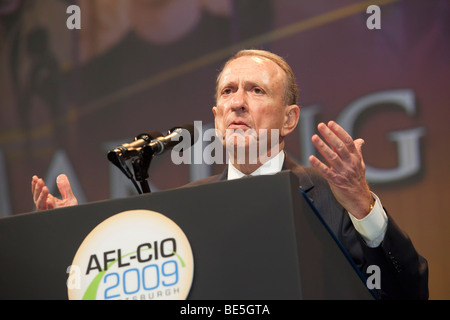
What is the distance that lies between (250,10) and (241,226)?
267 cm

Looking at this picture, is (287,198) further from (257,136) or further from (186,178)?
(186,178)

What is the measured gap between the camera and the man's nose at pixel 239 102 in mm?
2291

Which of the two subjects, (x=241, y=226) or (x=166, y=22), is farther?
(x=166, y=22)

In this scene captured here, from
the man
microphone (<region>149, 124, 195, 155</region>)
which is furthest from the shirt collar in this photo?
microphone (<region>149, 124, 195, 155</region>)

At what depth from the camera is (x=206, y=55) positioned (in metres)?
3.75

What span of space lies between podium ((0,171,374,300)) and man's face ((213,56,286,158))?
0.99 meters

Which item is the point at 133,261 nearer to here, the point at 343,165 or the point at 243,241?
the point at 243,241

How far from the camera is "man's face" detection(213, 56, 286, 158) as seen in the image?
2.29 metres

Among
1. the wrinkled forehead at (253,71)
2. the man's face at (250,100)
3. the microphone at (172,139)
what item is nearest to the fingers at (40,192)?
the microphone at (172,139)

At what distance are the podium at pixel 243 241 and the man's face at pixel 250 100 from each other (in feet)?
3.26

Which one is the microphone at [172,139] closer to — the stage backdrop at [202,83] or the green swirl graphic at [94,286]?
the green swirl graphic at [94,286]

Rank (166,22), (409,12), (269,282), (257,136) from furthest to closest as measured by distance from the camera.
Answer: (166,22) → (409,12) → (257,136) → (269,282)

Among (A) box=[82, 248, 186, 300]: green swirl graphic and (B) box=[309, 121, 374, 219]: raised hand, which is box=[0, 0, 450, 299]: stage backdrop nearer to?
(B) box=[309, 121, 374, 219]: raised hand

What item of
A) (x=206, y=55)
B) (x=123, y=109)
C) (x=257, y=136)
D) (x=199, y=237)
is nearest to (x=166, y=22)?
(x=206, y=55)
